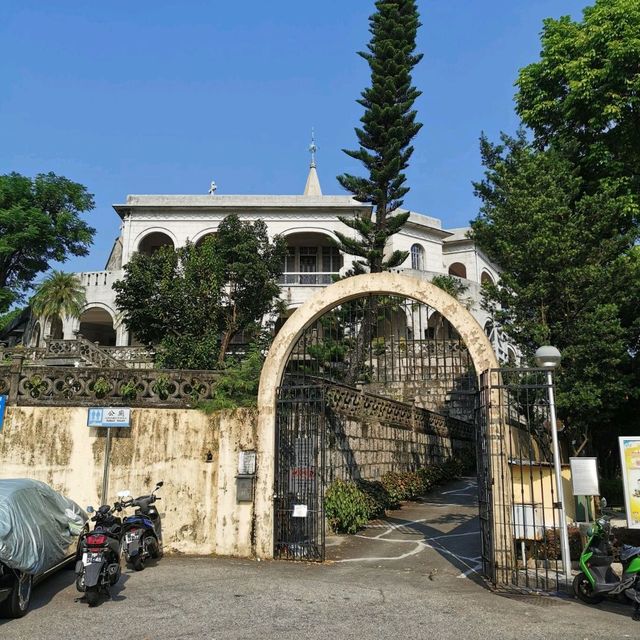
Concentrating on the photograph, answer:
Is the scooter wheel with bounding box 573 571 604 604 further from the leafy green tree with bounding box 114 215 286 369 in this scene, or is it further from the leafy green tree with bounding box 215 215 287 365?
the leafy green tree with bounding box 215 215 287 365

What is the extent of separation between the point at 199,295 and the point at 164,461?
1275 cm

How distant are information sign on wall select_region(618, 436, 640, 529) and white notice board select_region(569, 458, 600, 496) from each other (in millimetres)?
318

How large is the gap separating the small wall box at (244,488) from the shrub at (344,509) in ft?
7.68

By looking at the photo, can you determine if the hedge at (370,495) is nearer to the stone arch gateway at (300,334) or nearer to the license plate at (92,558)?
the stone arch gateway at (300,334)

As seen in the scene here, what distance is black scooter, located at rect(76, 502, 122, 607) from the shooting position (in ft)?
19.9

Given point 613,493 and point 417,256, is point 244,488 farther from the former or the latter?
point 417,256

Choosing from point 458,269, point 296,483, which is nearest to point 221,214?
point 458,269

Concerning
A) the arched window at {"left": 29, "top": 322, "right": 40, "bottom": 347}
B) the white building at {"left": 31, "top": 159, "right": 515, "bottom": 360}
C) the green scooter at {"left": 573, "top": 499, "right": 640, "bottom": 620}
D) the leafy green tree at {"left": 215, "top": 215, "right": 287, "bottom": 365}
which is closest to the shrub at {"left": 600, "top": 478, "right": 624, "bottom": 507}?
the green scooter at {"left": 573, "top": 499, "right": 640, "bottom": 620}

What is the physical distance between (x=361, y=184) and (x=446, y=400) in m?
9.26

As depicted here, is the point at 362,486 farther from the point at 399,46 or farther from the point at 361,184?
the point at 399,46

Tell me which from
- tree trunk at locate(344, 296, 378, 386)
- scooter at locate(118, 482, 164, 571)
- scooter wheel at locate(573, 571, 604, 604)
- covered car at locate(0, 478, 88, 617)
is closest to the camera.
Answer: covered car at locate(0, 478, 88, 617)

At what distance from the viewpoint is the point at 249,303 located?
22.6 metres

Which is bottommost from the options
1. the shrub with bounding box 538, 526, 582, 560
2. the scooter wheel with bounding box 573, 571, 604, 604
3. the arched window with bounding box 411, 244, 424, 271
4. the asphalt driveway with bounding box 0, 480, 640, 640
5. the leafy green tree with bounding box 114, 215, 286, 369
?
the asphalt driveway with bounding box 0, 480, 640, 640

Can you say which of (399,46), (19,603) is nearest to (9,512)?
(19,603)
